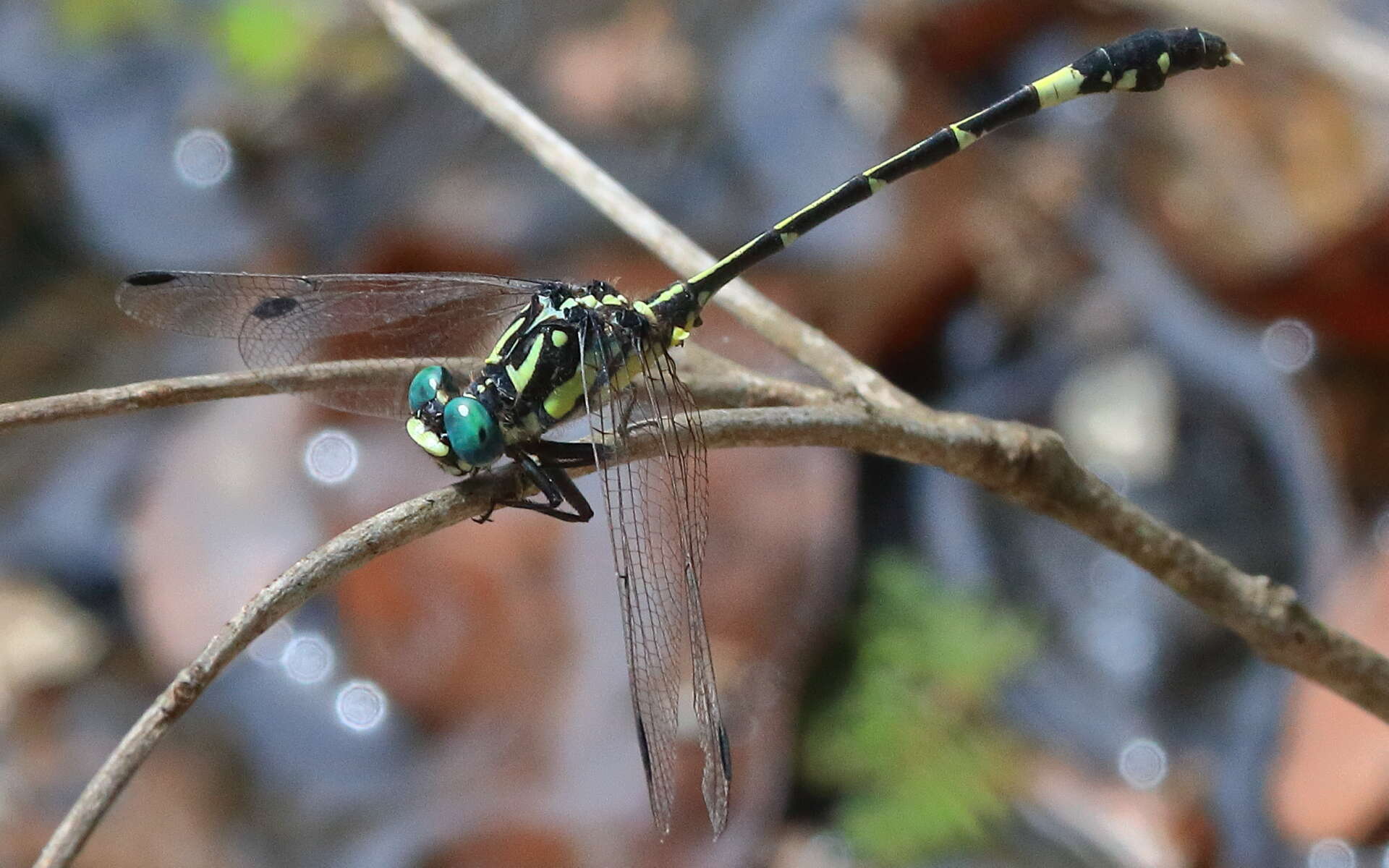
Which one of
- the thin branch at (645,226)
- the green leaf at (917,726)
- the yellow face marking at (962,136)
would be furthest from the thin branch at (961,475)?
the green leaf at (917,726)

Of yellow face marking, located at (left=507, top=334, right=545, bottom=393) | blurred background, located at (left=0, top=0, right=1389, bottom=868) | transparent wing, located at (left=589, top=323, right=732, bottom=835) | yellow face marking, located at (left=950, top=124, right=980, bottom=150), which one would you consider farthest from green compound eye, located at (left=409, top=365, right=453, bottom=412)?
yellow face marking, located at (left=950, top=124, right=980, bottom=150)

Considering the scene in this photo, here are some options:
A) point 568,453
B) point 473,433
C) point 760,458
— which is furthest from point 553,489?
point 760,458

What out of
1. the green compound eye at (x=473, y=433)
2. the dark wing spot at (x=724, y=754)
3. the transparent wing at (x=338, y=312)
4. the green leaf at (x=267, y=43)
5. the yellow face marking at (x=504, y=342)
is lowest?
the dark wing spot at (x=724, y=754)

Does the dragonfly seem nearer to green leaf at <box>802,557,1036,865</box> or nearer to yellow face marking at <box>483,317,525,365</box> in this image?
yellow face marking at <box>483,317,525,365</box>

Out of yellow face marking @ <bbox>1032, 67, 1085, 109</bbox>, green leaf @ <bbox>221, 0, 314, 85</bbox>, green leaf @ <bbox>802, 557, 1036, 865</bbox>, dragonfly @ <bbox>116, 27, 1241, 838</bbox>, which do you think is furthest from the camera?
green leaf @ <bbox>221, 0, 314, 85</bbox>

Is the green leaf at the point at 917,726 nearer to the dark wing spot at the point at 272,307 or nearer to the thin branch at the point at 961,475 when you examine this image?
the thin branch at the point at 961,475

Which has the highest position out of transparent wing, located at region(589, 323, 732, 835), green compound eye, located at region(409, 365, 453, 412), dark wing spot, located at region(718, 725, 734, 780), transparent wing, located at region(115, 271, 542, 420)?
transparent wing, located at region(115, 271, 542, 420)

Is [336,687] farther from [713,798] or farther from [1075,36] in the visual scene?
[1075,36]

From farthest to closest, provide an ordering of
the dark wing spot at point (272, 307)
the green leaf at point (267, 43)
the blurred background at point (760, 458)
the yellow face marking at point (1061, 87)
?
the green leaf at point (267, 43), the blurred background at point (760, 458), the yellow face marking at point (1061, 87), the dark wing spot at point (272, 307)
